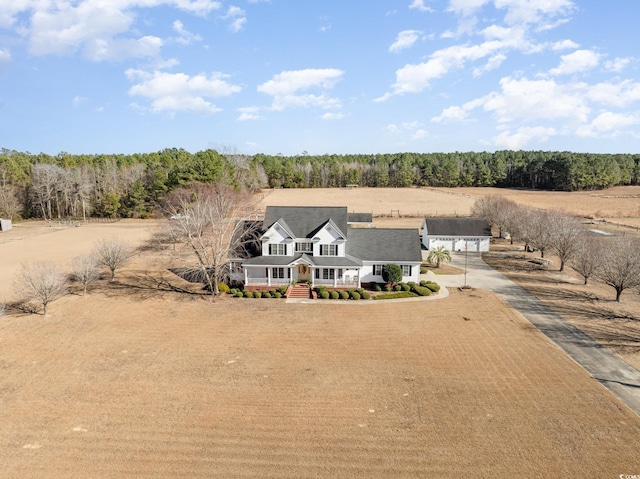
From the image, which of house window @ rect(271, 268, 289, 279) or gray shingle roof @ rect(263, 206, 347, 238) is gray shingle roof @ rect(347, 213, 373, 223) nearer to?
gray shingle roof @ rect(263, 206, 347, 238)

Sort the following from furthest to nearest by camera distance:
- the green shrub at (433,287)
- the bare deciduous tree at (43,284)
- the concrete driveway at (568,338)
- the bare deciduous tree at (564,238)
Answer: the bare deciduous tree at (564,238) → the green shrub at (433,287) → the bare deciduous tree at (43,284) → the concrete driveway at (568,338)

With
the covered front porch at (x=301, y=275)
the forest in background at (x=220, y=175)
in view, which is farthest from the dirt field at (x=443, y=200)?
the covered front porch at (x=301, y=275)

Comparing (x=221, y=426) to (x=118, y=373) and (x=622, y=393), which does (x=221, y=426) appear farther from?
(x=622, y=393)

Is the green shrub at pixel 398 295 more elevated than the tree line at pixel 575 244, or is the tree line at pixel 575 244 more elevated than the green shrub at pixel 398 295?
the tree line at pixel 575 244

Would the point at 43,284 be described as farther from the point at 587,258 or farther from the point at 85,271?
the point at 587,258

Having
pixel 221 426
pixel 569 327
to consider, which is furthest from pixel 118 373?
pixel 569 327

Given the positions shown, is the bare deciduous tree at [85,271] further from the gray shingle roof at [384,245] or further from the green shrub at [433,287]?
the green shrub at [433,287]

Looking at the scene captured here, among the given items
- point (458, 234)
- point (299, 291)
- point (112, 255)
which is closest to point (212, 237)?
point (112, 255)

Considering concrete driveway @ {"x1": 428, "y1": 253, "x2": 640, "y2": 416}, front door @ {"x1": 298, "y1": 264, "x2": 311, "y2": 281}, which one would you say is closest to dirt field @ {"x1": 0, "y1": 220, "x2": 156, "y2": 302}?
front door @ {"x1": 298, "y1": 264, "x2": 311, "y2": 281}
